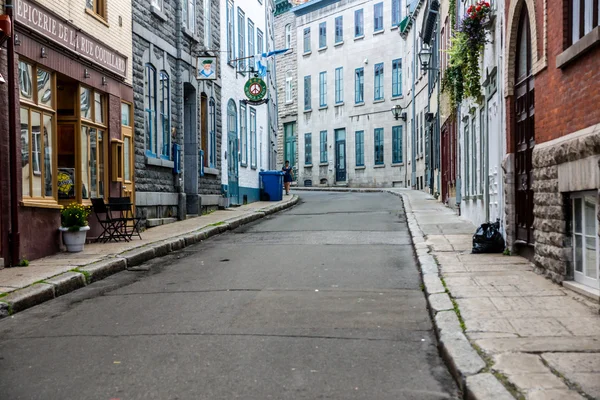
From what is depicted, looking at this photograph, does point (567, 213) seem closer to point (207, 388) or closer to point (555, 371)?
point (555, 371)

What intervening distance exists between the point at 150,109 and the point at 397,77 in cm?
2447

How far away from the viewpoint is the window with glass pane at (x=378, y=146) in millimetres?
40156

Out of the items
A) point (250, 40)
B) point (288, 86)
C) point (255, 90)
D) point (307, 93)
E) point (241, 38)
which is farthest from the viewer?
point (288, 86)

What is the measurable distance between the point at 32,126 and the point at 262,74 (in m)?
17.8

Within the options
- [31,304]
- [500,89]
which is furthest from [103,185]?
[500,89]

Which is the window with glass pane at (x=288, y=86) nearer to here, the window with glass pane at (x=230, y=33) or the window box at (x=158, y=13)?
the window with glass pane at (x=230, y=33)

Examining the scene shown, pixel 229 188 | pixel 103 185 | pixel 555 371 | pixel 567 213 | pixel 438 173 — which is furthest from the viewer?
pixel 438 173

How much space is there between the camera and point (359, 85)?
41812 mm

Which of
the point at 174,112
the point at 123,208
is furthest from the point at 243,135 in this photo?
the point at 123,208

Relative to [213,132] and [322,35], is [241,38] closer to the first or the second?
[213,132]

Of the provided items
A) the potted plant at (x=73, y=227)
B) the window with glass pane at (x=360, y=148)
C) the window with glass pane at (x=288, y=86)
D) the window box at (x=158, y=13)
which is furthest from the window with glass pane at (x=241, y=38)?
Answer: the window with glass pane at (x=288, y=86)

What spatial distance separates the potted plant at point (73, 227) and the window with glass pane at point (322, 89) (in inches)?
1311

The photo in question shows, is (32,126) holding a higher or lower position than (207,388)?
higher

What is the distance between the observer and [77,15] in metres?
13.0
